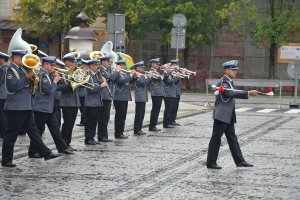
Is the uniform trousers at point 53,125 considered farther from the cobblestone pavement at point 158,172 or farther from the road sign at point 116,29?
the road sign at point 116,29

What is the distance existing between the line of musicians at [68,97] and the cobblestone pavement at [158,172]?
16.3 inches

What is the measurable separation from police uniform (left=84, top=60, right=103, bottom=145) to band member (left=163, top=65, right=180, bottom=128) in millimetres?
4797

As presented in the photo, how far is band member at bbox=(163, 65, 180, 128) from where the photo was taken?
23.0m

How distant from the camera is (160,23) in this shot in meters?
48.3

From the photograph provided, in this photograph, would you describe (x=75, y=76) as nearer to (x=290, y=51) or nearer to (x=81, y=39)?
(x=81, y=39)

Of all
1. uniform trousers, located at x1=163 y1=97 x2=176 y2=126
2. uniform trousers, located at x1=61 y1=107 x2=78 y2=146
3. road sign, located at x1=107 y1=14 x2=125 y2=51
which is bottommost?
uniform trousers, located at x1=163 y1=97 x2=176 y2=126

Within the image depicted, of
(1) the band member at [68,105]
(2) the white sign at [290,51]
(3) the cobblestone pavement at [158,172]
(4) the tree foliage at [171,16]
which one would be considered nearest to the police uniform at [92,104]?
(3) the cobblestone pavement at [158,172]

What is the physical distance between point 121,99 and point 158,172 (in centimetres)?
604

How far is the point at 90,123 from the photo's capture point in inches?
719

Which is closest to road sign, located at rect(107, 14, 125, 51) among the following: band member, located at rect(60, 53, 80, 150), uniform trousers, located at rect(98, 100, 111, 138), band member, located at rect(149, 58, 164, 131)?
band member, located at rect(149, 58, 164, 131)

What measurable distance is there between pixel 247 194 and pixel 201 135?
896cm

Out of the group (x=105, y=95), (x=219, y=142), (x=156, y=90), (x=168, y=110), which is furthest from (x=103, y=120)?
(x=219, y=142)

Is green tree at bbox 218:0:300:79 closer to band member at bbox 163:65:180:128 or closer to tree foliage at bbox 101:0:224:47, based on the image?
tree foliage at bbox 101:0:224:47

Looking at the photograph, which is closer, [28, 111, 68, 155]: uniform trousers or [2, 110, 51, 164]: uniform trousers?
[2, 110, 51, 164]: uniform trousers
